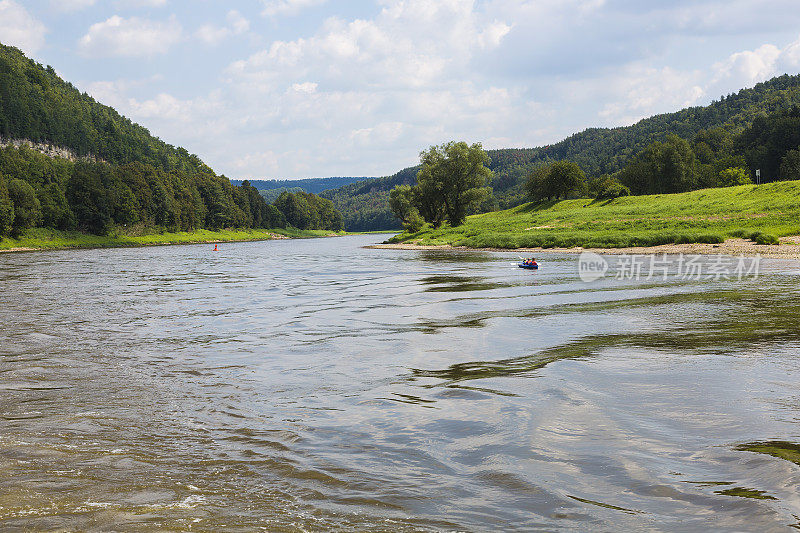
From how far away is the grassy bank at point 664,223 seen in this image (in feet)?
169

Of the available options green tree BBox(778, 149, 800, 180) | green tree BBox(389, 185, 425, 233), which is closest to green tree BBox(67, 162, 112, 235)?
green tree BBox(389, 185, 425, 233)

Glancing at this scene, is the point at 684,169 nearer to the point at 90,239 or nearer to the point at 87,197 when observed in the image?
the point at 90,239

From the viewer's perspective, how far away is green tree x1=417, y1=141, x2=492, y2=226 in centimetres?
9938

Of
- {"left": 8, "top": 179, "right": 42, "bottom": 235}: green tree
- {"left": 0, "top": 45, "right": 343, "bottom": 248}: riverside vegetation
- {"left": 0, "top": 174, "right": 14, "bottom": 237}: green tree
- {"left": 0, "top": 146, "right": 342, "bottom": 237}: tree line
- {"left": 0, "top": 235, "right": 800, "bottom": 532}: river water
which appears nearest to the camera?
{"left": 0, "top": 235, "right": 800, "bottom": 532}: river water

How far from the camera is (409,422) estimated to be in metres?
8.88

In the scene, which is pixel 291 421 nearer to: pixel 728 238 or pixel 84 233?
pixel 728 238

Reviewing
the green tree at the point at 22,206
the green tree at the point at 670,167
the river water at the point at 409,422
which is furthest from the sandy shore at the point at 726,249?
the green tree at the point at 22,206

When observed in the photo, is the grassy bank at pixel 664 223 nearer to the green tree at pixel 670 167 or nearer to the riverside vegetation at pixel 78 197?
the green tree at pixel 670 167

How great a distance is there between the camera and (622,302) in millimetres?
22578

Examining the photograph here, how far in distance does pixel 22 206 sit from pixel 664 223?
360 ft

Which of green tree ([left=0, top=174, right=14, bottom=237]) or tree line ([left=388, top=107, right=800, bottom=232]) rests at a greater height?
tree line ([left=388, top=107, right=800, bottom=232])

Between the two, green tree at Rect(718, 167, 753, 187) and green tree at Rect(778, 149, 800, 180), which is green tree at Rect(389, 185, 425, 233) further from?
green tree at Rect(778, 149, 800, 180)

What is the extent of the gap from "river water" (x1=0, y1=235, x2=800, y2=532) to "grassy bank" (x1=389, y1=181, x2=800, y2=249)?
3526 centimetres

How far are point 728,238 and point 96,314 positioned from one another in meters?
49.5
